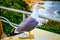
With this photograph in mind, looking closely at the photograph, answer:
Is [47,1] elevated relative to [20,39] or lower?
elevated

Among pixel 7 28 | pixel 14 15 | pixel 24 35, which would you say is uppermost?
pixel 24 35

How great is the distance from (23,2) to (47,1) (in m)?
1.06

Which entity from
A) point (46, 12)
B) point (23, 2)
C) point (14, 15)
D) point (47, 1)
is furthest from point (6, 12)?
point (46, 12)

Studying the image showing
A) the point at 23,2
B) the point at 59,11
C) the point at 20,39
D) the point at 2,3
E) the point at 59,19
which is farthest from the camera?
the point at 2,3

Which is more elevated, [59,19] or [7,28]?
[59,19]

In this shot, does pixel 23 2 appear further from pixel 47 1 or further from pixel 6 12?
pixel 47 1

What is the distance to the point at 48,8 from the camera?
2191 millimetres

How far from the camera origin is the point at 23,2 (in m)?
3.37

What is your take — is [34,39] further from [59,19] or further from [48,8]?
[48,8]

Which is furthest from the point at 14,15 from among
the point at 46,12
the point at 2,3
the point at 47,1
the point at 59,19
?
the point at 59,19

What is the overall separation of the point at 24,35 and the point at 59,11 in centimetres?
77

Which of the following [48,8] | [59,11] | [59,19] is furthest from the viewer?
[48,8]

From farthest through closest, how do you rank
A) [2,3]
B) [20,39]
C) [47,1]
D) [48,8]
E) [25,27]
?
[2,3], [47,1], [48,8], [20,39], [25,27]

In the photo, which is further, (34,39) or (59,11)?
(59,11)
